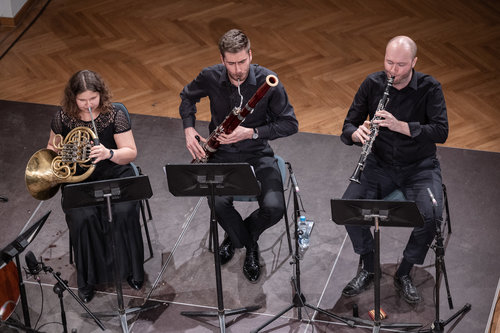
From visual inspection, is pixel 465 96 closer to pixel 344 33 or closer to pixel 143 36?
pixel 344 33

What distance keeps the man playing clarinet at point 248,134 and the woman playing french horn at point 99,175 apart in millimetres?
425

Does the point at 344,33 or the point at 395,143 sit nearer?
the point at 395,143

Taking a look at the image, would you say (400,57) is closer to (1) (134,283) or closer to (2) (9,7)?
(1) (134,283)

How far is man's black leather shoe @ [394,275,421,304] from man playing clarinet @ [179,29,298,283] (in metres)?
0.79

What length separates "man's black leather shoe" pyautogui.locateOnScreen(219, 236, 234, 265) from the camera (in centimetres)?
451

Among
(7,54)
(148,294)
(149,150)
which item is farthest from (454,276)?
(7,54)

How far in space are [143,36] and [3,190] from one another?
7.31 feet

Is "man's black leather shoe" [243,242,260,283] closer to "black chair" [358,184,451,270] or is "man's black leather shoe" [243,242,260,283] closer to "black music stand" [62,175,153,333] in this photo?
"black chair" [358,184,451,270]

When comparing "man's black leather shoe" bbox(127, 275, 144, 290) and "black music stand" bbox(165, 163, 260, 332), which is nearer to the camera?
"black music stand" bbox(165, 163, 260, 332)

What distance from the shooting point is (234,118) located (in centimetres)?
390

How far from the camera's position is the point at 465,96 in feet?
19.2

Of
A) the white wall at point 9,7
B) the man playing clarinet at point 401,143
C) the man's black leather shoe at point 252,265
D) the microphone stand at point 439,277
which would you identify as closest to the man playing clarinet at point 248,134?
the man's black leather shoe at point 252,265

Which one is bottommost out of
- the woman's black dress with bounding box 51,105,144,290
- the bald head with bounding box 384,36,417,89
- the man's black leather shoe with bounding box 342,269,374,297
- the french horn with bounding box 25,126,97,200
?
the man's black leather shoe with bounding box 342,269,374,297

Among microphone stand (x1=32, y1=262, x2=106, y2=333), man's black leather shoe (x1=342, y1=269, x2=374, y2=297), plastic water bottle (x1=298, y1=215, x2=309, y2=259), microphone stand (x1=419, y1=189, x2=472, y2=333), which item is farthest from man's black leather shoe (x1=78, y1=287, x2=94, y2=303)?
microphone stand (x1=419, y1=189, x2=472, y2=333)
